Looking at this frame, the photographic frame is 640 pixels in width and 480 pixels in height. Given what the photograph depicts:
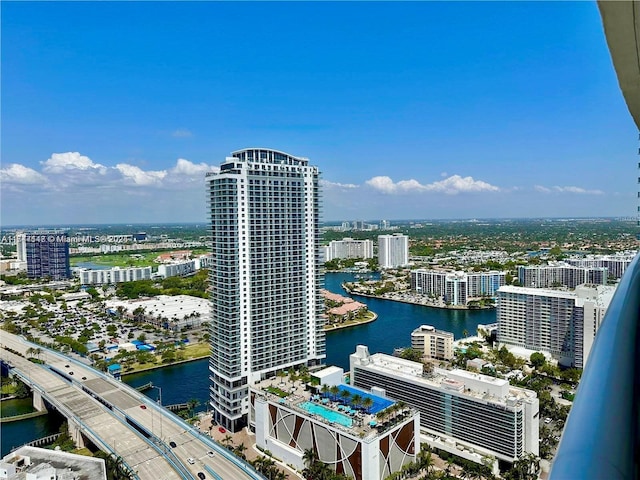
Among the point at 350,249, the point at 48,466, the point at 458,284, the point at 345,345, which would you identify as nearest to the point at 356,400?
the point at 48,466

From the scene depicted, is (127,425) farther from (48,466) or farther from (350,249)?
(350,249)

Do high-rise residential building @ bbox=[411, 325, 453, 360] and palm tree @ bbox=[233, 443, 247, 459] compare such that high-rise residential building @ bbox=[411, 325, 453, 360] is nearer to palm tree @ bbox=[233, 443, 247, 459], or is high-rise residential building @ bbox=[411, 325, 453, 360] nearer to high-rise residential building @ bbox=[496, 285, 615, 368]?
high-rise residential building @ bbox=[496, 285, 615, 368]

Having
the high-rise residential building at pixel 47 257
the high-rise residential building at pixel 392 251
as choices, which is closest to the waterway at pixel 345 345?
the high-rise residential building at pixel 392 251

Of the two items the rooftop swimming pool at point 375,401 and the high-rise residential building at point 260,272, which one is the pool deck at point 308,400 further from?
the high-rise residential building at point 260,272

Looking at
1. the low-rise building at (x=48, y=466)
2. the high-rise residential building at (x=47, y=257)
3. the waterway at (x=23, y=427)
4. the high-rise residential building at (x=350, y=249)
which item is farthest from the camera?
the high-rise residential building at (x=350, y=249)

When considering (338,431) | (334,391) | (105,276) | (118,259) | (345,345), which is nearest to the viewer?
(338,431)

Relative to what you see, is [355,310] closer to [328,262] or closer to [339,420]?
[339,420]

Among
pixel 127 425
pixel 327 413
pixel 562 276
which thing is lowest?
pixel 127 425
